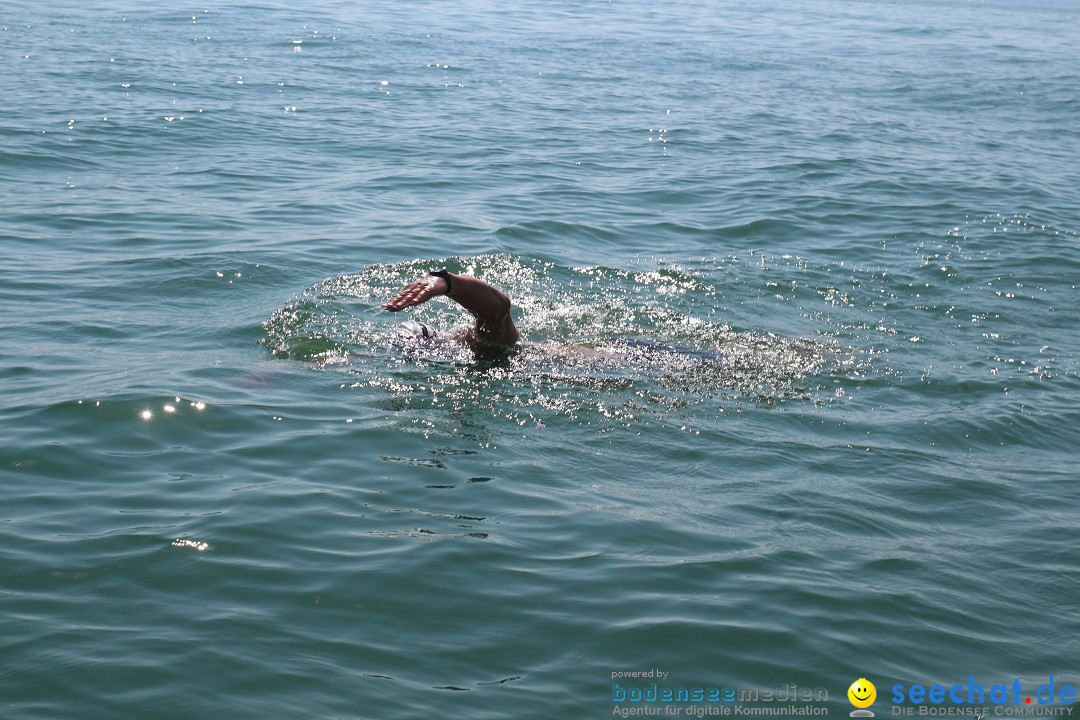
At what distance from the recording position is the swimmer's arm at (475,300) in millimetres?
7031

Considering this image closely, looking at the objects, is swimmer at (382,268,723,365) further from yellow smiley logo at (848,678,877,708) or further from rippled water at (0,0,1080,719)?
yellow smiley logo at (848,678,877,708)

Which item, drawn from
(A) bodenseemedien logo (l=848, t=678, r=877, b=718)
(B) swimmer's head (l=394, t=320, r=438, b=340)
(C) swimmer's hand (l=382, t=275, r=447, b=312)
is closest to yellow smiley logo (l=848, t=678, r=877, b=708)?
(A) bodenseemedien logo (l=848, t=678, r=877, b=718)

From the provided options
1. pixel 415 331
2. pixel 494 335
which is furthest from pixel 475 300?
pixel 415 331

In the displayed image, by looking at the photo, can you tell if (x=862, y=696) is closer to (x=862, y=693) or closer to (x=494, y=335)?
(x=862, y=693)

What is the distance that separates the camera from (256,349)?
848 cm

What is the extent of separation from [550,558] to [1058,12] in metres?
35.1

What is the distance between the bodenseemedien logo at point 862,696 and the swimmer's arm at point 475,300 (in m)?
3.50

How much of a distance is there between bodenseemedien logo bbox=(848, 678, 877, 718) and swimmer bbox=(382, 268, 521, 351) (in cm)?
350

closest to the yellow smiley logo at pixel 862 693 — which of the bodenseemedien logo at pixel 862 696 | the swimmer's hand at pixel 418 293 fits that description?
the bodenseemedien logo at pixel 862 696

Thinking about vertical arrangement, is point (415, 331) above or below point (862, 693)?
above

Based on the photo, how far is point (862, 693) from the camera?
4684 mm

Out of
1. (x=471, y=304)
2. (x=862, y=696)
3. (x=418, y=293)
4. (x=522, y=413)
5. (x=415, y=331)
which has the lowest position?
(x=862, y=696)

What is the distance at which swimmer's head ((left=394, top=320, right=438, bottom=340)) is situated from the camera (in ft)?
28.0

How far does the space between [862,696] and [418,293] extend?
3.65 meters
